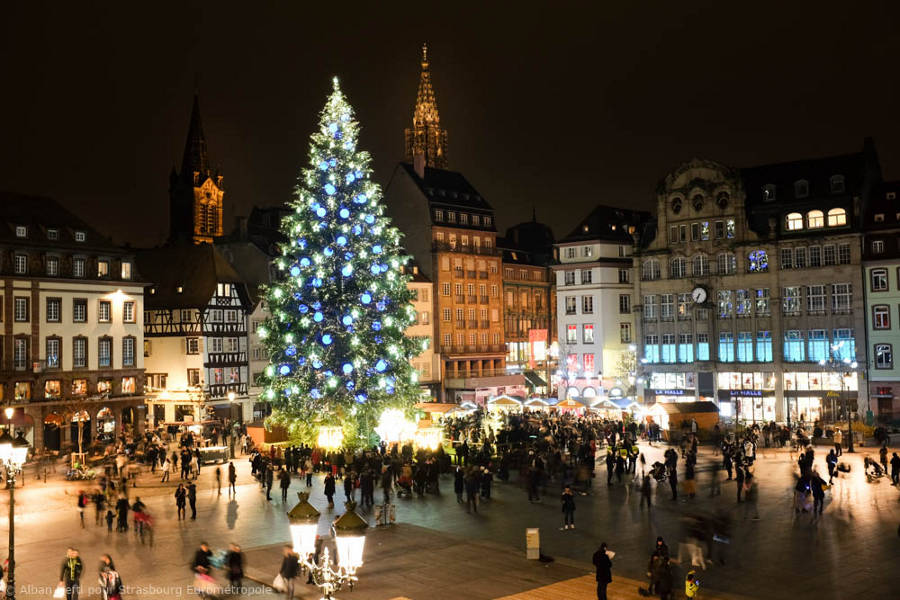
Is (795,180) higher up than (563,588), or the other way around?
(795,180)

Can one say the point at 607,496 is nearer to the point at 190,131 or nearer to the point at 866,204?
the point at 866,204

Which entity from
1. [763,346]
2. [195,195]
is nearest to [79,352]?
[763,346]

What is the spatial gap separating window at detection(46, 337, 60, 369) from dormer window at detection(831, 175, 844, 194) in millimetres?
54900

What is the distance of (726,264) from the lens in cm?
7069

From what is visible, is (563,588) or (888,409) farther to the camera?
(888,409)

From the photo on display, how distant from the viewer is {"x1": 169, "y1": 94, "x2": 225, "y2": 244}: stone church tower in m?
126

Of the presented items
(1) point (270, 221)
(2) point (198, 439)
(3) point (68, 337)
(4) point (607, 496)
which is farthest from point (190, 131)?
(4) point (607, 496)

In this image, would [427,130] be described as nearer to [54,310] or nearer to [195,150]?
[195,150]

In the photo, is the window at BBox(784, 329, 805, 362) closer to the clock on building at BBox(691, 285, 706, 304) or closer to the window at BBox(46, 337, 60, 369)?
the clock on building at BBox(691, 285, 706, 304)

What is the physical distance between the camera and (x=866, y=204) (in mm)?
65000

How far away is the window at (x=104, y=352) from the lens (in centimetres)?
6012

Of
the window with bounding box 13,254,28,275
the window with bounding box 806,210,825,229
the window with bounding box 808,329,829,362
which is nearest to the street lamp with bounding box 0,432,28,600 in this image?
the window with bounding box 13,254,28,275

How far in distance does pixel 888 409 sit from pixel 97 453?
166 ft

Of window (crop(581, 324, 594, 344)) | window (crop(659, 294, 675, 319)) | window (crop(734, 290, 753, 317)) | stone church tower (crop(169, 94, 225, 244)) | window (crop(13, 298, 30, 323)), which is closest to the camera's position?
window (crop(13, 298, 30, 323))
